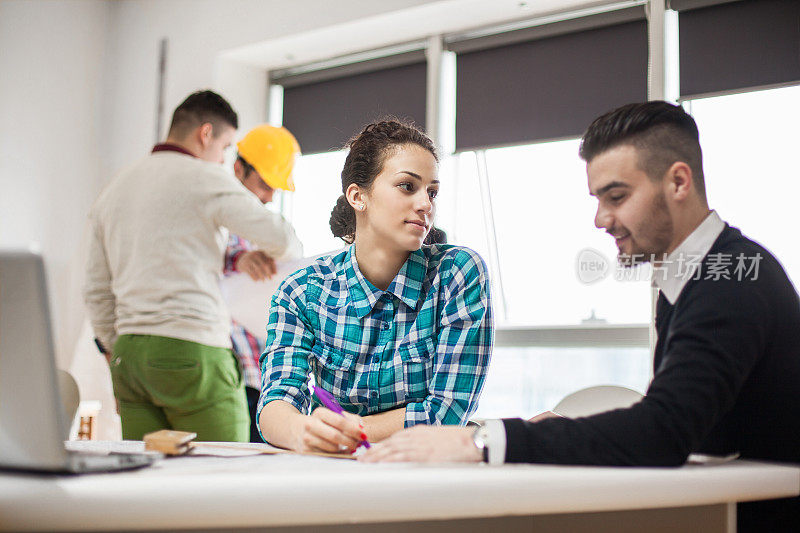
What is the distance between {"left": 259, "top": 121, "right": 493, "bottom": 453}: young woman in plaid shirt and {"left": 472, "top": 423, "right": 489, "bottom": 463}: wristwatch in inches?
24.0

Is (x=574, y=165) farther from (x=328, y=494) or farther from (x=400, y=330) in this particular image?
(x=328, y=494)

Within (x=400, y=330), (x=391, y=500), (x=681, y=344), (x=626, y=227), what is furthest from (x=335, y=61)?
(x=391, y=500)

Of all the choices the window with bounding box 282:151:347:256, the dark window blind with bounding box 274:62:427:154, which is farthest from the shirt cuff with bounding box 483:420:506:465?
the window with bounding box 282:151:347:256

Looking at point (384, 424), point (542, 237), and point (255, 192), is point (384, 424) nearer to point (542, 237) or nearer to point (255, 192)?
point (255, 192)

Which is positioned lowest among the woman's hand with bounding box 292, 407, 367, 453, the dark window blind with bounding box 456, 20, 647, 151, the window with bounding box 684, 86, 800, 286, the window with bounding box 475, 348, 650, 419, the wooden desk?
the window with bounding box 475, 348, 650, 419

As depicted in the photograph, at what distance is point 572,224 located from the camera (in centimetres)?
364

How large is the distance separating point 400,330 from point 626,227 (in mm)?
575

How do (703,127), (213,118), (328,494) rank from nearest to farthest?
(328,494) < (213,118) < (703,127)

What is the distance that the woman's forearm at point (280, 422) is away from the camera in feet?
4.27

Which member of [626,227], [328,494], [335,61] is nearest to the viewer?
[328,494]

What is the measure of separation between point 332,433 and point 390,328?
0.51 meters

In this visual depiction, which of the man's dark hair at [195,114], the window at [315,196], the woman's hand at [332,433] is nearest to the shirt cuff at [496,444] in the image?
the woman's hand at [332,433]

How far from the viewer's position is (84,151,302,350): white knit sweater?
91.5 inches

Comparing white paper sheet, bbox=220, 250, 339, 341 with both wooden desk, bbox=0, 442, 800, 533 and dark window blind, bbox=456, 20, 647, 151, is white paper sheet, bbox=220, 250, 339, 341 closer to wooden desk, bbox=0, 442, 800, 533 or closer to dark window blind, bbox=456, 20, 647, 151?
dark window blind, bbox=456, 20, 647, 151
